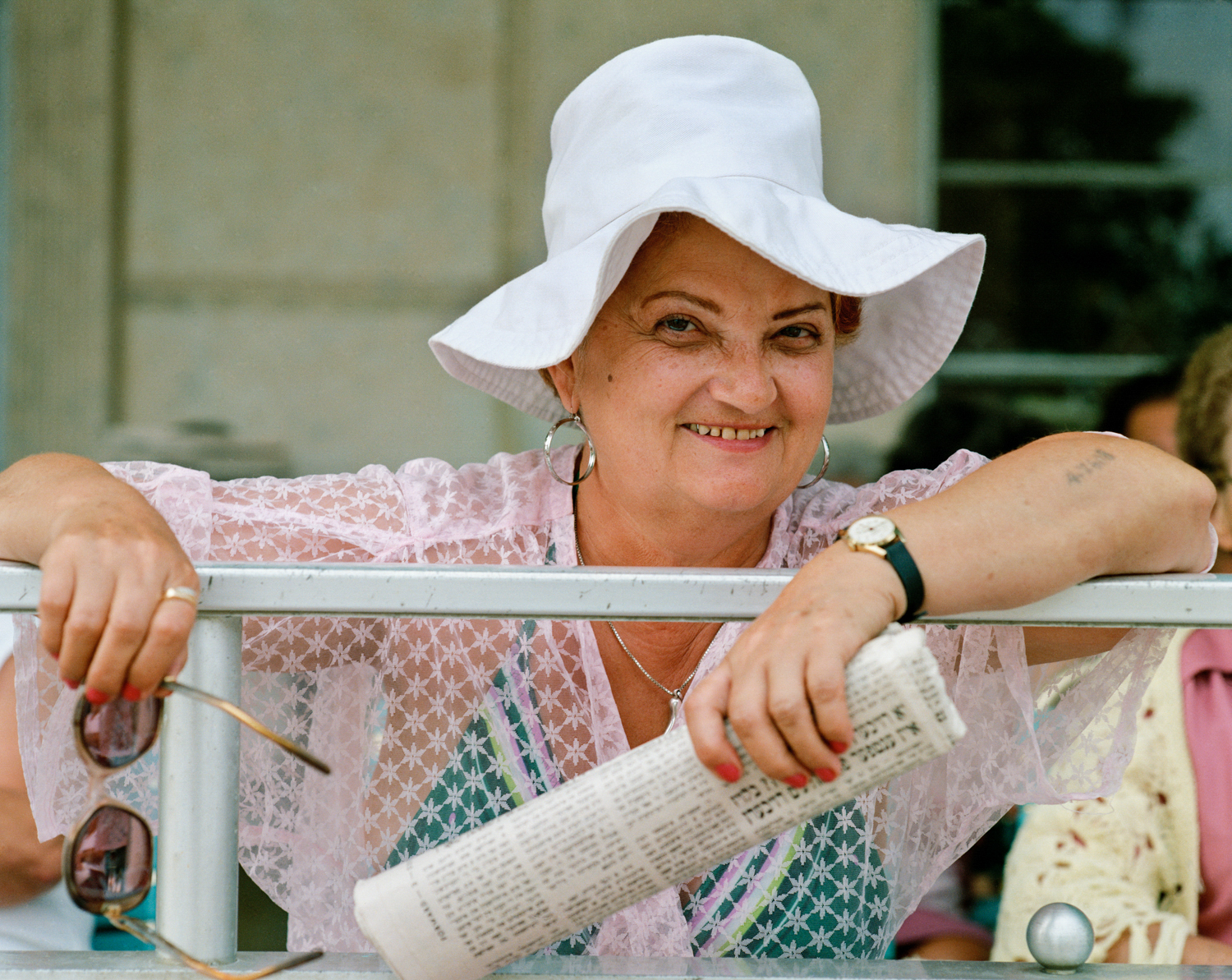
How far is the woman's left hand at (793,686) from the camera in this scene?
939 millimetres

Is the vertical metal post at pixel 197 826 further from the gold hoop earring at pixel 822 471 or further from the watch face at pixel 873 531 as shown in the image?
the gold hoop earring at pixel 822 471

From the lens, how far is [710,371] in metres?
1.56

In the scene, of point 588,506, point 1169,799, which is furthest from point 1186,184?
point 588,506

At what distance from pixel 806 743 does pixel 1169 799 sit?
1595 mm

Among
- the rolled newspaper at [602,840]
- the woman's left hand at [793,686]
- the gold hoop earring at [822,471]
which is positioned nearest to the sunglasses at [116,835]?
the rolled newspaper at [602,840]

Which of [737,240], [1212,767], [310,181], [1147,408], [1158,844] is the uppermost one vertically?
[310,181]

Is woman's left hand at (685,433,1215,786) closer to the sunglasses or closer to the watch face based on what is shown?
the watch face

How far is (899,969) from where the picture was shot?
1.09 meters

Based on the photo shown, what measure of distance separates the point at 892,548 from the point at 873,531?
1.1 inches

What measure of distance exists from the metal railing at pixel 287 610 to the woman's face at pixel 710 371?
0.53m

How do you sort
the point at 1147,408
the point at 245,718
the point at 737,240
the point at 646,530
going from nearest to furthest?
1. the point at 245,718
2. the point at 737,240
3. the point at 646,530
4. the point at 1147,408

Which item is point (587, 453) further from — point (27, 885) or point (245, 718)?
point (27, 885)

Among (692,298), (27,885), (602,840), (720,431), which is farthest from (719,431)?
(27,885)

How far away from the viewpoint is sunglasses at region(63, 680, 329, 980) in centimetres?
98
